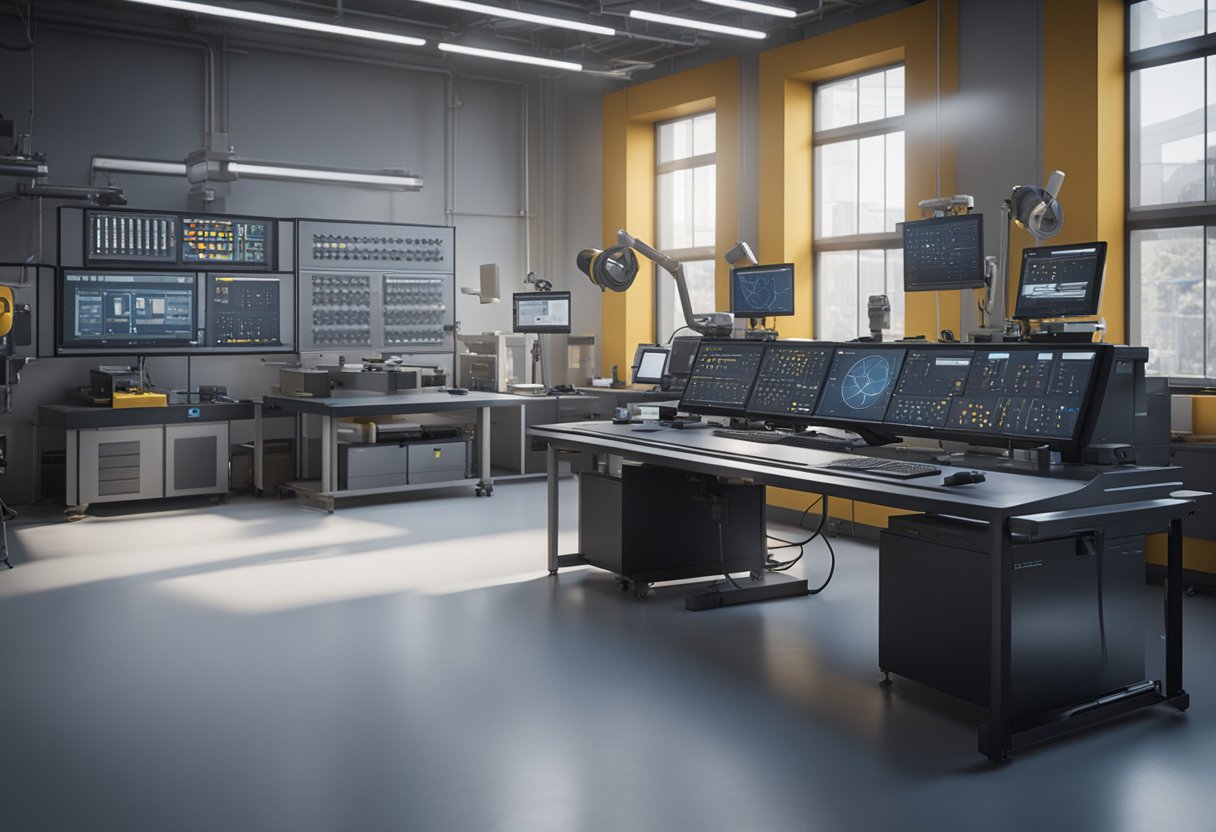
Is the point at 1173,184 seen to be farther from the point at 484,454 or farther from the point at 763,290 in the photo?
the point at 484,454

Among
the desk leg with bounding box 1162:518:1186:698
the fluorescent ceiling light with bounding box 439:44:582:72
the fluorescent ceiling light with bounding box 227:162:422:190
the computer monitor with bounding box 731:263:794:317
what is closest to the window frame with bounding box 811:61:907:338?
the computer monitor with bounding box 731:263:794:317

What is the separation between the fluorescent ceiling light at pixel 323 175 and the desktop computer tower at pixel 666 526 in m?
3.87

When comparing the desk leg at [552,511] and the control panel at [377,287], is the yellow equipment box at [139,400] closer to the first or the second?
the control panel at [377,287]

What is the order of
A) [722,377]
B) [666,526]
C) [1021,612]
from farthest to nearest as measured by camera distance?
[666,526]
[722,377]
[1021,612]

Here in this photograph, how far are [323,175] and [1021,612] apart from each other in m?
6.15

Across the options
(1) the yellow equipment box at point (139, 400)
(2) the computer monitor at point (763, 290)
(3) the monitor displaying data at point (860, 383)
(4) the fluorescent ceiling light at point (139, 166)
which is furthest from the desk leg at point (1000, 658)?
(4) the fluorescent ceiling light at point (139, 166)

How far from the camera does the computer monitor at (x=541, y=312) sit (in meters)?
7.79

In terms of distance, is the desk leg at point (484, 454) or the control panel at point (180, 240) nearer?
the control panel at point (180, 240)

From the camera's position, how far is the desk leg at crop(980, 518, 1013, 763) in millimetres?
2838

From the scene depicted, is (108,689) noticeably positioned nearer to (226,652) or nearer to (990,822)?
(226,652)

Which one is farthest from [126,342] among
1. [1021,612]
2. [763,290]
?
[1021,612]

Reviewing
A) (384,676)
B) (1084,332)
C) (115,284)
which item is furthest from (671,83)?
(384,676)

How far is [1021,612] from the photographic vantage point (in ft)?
9.62

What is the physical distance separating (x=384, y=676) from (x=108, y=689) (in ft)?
2.80
